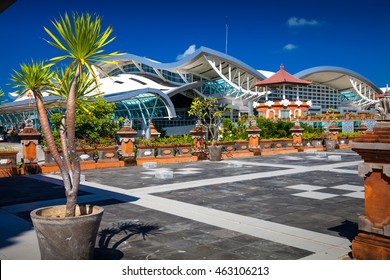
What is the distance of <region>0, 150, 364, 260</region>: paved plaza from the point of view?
21.5 feet

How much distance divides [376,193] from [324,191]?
6856mm

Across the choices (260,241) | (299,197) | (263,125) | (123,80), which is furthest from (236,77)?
(260,241)

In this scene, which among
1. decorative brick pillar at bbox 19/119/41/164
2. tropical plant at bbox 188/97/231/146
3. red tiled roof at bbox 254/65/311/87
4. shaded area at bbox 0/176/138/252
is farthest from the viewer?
red tiled roof at bbox 254/65/311/87

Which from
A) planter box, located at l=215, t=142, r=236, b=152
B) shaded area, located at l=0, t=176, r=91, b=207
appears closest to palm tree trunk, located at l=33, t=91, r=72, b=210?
shaded area, located at l=0, t=176, r=91, b=207

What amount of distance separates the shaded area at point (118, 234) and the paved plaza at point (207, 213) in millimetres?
17

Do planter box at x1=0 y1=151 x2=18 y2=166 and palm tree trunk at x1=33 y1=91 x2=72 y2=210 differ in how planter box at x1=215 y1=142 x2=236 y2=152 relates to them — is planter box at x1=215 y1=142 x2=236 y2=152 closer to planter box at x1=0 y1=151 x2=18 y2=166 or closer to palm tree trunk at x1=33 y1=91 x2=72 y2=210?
planter box at x1=0 y1=151 x2=18 y2=166

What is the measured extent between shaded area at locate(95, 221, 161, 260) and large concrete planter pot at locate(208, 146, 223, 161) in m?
14.8

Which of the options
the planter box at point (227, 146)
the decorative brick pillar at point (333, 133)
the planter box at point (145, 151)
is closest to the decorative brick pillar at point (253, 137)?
the planter box at point (227, 146)

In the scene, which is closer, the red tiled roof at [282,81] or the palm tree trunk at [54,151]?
the palm tree trunk at [54,151]

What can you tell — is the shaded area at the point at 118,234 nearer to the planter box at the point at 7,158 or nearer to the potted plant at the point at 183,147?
the planter box at the point at 7,158

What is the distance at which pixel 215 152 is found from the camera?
2312 cm

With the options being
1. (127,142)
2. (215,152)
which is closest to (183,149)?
(215,152)

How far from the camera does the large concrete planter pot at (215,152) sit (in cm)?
2310
